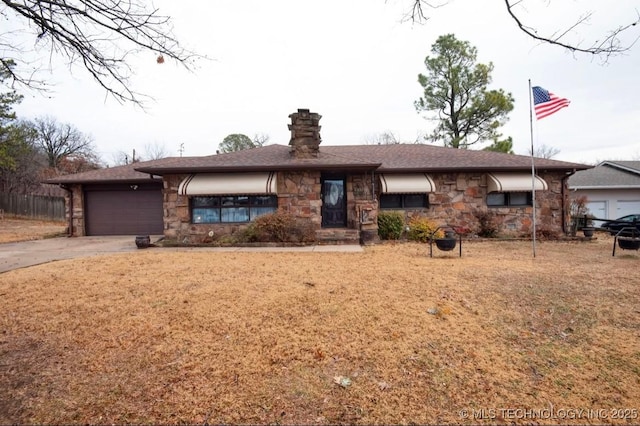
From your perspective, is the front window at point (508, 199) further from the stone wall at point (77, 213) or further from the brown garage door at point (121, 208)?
the stone wall at point (77, 213)

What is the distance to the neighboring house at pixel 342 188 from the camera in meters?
10.0

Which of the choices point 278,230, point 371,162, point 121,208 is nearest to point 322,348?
point 278,230

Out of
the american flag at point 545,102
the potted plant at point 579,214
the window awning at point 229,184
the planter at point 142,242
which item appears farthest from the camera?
the potted plant at point 579,214

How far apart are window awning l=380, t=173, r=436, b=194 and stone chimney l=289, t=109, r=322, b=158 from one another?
2.83 meters

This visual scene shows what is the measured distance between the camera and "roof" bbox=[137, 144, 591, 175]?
1000 centimetres

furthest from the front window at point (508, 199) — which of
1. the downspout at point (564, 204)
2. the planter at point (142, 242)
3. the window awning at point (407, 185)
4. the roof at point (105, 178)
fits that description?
the roof at point (105, 178)

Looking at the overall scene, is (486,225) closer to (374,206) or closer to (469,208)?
(469,208)

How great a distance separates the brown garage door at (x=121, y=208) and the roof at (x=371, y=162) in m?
2.54

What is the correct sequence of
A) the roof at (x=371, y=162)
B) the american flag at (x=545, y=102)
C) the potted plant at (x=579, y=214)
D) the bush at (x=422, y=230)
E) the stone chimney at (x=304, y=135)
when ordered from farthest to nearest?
the potted plant at (x=579, y=214) → the stone chimney at (x=304, y=135) → the bush at (x=422, y=230) → the roof at (x=371, y=162) → the american flag at (x=545, y=102)

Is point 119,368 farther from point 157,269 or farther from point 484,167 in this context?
point 484,167

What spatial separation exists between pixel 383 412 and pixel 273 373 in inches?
38.3

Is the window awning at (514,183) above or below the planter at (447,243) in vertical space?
above

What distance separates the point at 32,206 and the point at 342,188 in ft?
79.1

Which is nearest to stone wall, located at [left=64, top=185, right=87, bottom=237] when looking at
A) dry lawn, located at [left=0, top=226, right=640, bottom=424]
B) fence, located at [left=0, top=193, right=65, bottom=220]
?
dry lawn, located at [left=0, top=226, right=640, bottom=424]
